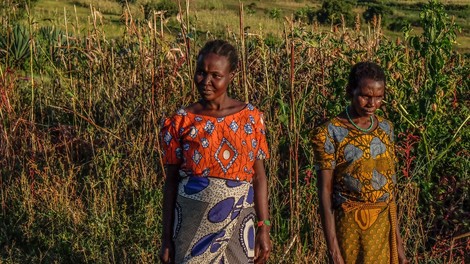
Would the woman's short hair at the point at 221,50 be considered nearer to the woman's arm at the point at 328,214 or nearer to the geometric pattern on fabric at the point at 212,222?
the geometric pattern on fabric at the point at 212,222

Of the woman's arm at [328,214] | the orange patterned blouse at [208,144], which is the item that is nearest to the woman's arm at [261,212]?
the orange patterned blouse at [208,144]

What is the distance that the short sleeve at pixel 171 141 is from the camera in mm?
2799

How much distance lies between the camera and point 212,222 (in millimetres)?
2807

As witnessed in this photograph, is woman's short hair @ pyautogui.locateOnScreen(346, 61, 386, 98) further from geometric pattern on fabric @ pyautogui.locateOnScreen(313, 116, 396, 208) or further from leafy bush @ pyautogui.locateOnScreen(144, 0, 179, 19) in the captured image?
leafy bush @ pyautogui.locateOnScreen(144, 0, 179, 19)

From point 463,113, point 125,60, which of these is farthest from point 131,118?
point 463,113

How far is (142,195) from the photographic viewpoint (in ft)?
15.9

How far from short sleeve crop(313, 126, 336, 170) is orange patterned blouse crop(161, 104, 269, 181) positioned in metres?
0.29

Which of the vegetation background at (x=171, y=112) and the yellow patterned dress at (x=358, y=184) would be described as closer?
the yellow patterned dress at (x=358, y=184)

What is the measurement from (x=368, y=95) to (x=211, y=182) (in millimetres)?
713

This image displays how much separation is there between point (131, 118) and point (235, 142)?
2.61m

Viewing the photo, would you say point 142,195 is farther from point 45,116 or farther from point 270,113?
point 45,116

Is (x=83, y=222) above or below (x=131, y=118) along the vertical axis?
below

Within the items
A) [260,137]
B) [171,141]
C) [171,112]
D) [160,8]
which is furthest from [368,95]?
[160,8]

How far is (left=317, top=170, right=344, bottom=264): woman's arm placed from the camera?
293 cm
